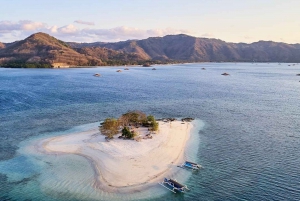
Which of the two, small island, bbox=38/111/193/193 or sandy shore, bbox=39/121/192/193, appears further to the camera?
small island, bbox=38/111/193/193

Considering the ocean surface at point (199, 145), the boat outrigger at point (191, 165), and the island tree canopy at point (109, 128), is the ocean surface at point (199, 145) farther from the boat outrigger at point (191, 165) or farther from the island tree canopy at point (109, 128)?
the island tree canopy at point (109, 128)

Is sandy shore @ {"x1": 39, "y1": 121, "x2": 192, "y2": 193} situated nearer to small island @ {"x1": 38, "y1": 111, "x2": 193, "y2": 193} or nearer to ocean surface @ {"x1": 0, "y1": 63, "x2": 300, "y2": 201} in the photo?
small island @ {"x1": 38, "y1": 111, "x2": 193, "y2": 193}

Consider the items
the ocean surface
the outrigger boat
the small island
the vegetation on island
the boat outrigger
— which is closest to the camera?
the outrigger boat

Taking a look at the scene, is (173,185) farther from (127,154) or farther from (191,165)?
(127,154)

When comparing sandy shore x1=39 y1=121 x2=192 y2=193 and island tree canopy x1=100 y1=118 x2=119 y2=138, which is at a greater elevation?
island tree canopy x1=100 y1=118 x2=119 y2=138

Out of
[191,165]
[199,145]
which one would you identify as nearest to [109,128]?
[199,145]

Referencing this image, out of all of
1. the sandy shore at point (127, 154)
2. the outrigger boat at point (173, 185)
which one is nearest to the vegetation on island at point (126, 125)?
the sandy shore at point (127, 154)

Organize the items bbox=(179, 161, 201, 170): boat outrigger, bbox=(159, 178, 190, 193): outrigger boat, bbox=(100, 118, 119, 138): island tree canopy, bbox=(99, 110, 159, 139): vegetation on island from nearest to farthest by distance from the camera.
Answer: bbox=(159, 178, 190, 193): outrigger boat → bbox=(179, 161, 201, 170): boat outrigger → bbox=(99, 110, 159, 139): vegetation on island → bbox=(100, 118, 119, 138): island tree canopy

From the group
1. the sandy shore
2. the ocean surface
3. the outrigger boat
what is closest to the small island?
the sandy shore
